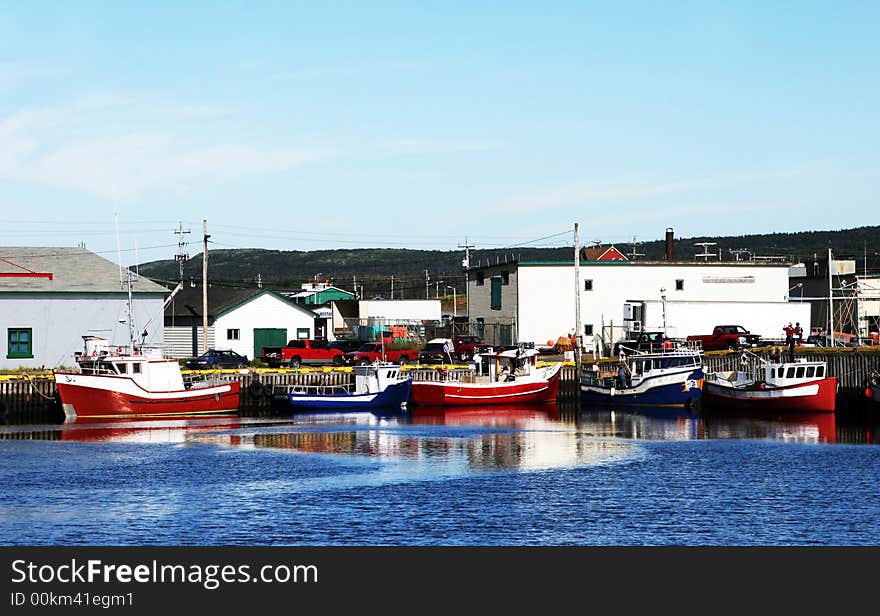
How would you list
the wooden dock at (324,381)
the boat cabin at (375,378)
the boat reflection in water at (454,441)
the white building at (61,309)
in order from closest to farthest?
the boat reflection in water at (454,441)
the wooden dock at (324,381)
the boat cabin at (375,378)
the white building at (61,309)

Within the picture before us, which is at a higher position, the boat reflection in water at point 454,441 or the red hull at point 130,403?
the red hull at point 130,403

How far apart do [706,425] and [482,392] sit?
15.0 m

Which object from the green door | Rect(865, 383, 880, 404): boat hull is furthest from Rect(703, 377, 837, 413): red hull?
the green door

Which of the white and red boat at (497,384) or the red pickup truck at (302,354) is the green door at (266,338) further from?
the white and red boat at (497,384)

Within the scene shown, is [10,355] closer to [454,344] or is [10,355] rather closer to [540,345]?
[454,344]

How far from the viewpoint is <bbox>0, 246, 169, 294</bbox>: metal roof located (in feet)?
226

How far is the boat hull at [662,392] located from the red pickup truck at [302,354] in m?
18.5

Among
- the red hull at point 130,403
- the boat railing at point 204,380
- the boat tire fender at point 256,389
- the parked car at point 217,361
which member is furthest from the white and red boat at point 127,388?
the parked car at point 217,361

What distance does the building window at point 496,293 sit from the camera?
299ft

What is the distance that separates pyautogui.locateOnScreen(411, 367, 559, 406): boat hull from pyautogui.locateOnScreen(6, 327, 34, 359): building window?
22489 mm

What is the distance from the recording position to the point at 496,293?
301ft

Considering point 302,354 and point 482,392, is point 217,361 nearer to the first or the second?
point 302,354

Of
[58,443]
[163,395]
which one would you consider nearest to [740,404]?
[163,395]
